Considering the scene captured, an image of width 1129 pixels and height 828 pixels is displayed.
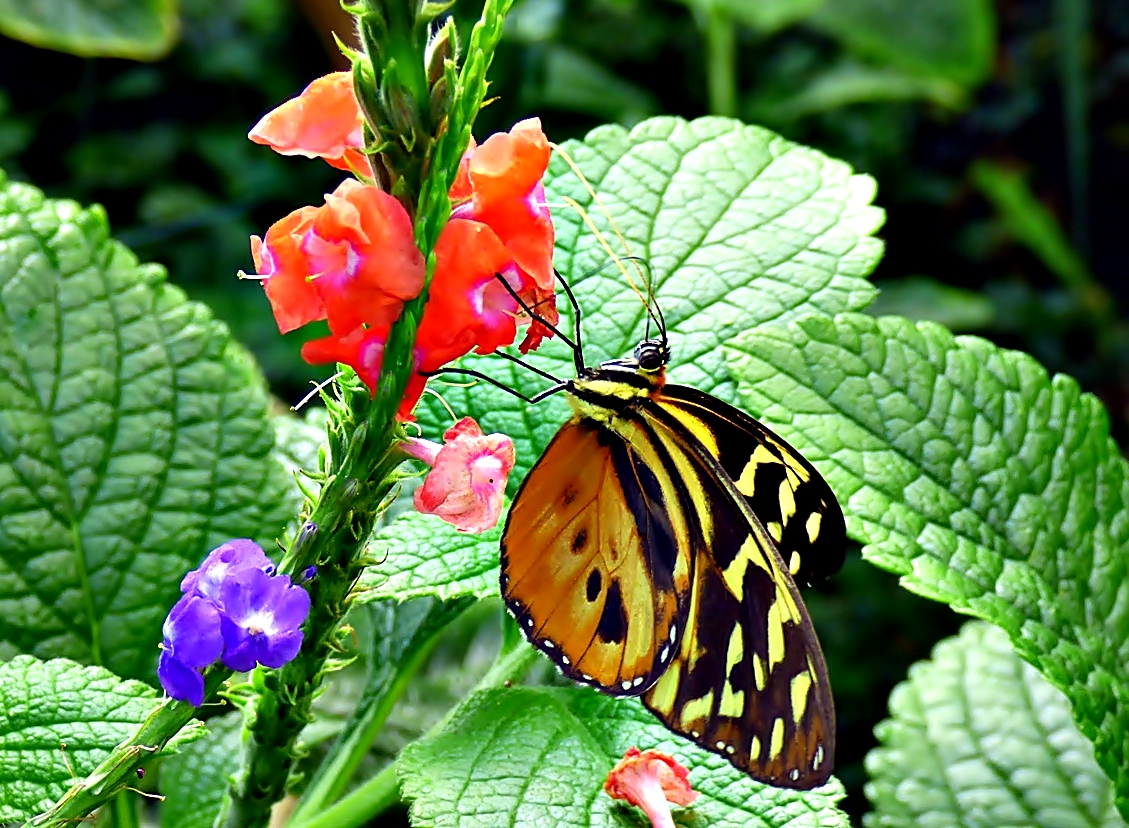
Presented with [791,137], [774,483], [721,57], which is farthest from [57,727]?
[791,137]

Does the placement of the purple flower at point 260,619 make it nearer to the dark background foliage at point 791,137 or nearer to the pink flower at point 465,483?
the pink flower at point 465,483

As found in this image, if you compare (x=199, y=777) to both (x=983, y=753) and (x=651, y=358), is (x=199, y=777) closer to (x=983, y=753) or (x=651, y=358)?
(x=651, y=358)

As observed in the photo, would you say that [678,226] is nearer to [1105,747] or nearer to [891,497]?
[891,497]

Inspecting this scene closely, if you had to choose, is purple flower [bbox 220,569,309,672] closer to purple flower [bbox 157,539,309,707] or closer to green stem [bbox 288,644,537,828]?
purple flower [bbox 157,539,309,707]

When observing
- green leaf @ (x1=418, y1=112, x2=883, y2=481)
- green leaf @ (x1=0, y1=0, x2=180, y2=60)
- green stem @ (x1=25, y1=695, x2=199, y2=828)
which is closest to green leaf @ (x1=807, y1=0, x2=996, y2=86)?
green leaf @ (x1=0, y1=0, x2=180, y2=60)

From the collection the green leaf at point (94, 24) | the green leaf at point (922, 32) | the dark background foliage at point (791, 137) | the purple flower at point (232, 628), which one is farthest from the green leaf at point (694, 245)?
the green leaf at point (922, 32)

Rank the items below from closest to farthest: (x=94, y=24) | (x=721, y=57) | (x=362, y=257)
A: (x=362, y=257), (x=94, y=24), (x=721, y=57)

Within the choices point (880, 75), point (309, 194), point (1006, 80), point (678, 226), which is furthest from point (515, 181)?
point (1006, 80)
